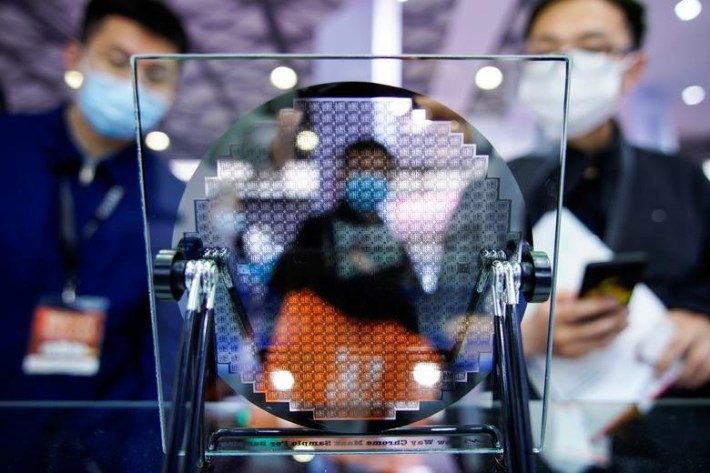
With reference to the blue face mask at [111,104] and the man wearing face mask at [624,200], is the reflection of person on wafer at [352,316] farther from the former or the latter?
the man wearing face mask at [624,200]

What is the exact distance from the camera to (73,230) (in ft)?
4.57

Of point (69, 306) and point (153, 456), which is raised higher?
point (69, 306)

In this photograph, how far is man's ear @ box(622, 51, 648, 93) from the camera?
133cm

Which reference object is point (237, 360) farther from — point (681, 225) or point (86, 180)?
point (681, 225)

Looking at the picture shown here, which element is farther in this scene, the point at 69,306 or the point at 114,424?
the point at 69,306

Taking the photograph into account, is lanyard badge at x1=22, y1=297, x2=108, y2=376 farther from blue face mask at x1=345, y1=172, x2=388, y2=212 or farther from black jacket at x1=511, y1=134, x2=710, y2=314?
black jacket at x1=511, y1=134, x2=710, y2=314

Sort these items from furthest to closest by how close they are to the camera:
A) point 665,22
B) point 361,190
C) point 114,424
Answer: point 665,22, point 114,424, point 361,190

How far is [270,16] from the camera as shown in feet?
4.41

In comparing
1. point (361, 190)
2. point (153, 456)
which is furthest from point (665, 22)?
point (153, 456)

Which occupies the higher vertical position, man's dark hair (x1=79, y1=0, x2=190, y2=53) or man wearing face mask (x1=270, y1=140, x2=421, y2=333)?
man's dark hair (x1=79, y1=0, x2=190, y2=53)

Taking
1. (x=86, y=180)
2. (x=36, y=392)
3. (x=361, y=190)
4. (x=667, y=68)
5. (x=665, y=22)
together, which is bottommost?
(x=36, y=392)

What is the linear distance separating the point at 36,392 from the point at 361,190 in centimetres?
129

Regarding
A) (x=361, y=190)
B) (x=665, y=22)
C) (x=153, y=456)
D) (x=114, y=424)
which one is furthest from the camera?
(x=665, y=22)

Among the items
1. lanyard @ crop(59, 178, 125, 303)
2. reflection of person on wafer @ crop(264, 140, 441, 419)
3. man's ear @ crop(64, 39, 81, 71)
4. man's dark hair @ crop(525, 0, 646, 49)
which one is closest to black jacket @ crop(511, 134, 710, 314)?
man's dark hair @ crop(525, 0, 646, 49)
